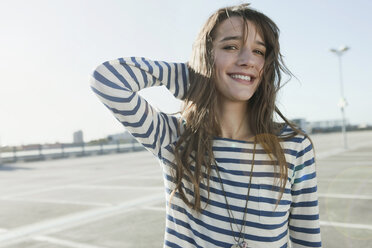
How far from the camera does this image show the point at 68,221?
17.2ft

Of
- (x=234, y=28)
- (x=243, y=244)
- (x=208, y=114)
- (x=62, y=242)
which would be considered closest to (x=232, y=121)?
(x=208, y=114)

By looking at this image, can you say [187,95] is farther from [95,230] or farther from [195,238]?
[95,230]

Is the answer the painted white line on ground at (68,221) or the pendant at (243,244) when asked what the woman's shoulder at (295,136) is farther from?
the painted white line on ground at (68,221)

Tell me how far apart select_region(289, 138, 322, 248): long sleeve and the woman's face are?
0.37 m

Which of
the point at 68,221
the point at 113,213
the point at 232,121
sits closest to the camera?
the point at 232,121

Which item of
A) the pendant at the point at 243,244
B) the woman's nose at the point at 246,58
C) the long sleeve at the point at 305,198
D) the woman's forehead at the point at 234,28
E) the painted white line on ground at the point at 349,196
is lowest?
the painted white line on ground at the point at 349,196

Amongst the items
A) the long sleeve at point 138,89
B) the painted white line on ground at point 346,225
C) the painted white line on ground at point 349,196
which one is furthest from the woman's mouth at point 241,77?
the painted white line on ground at point 349,196

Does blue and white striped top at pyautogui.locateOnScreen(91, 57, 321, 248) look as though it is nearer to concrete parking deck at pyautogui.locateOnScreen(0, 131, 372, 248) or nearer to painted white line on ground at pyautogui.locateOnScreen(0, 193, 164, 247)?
concrete parking deck at pyautogui.locateOnScreen(0, 131, 372, 248)

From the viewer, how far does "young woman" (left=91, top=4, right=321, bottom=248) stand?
4.66 ft

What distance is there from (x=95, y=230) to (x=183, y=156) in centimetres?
366

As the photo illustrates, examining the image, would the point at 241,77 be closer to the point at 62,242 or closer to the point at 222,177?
the point at 222,177

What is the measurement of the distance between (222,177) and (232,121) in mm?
322

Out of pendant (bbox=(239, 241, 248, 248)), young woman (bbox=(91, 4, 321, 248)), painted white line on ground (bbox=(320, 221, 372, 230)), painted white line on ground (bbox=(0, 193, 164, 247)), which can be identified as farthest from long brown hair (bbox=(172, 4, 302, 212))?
painted white line on ground (bbox=(0, 193, 164, 247))

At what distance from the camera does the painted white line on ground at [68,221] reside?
4652 mm
